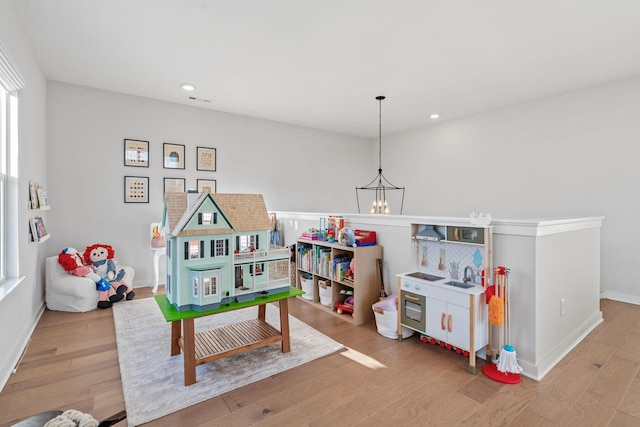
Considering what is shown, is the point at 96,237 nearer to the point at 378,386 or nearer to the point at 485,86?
the point at 378,386

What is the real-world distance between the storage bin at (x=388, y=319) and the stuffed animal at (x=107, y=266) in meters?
3.19

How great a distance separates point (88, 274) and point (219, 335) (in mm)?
2249

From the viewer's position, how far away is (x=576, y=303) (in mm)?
2736

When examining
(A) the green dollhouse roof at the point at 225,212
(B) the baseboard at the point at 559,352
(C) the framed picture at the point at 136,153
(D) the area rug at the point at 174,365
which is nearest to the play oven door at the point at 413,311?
(D) the area rug at the point at 174,365

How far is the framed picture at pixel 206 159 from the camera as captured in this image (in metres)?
4.98

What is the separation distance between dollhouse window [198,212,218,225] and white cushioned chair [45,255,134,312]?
2523mm

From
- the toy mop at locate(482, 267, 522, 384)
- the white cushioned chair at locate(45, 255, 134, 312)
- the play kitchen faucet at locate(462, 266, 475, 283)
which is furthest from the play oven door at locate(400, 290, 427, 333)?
the white cushioned chair at locate(45, 255, 134, 312)

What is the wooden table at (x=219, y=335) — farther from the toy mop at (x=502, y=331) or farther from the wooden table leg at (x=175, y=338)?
the toy mop at (x=502, y=331)

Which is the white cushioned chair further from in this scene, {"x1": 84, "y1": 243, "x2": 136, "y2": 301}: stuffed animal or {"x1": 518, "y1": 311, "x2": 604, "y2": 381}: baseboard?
{"x1": 518, "y1": 311, "x2": 604, "y2": 381}: baseboard

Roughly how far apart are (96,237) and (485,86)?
224 inches

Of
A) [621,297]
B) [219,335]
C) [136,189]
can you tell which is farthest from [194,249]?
[621,297]

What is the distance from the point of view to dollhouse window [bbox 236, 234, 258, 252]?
7.64 feet

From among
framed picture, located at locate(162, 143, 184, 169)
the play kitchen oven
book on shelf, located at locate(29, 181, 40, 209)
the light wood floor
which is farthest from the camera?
framed picture, located at locate(162, 143, 184, 169)

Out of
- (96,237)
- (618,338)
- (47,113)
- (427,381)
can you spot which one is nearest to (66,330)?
(96,237)
